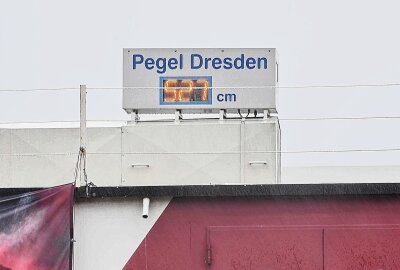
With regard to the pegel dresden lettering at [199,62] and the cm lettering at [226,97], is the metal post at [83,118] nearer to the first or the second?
the pegel dresden lettering at [199,62]

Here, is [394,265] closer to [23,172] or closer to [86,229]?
[86,229]

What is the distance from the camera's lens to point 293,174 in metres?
19.8

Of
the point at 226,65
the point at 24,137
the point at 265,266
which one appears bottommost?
the point at 265,266

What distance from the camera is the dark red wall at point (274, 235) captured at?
12953 millimetres

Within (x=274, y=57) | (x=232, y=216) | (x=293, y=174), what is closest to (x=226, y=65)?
(x=274, y=57)

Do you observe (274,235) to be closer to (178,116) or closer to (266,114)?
(266,114)

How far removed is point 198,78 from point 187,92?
0.28 m

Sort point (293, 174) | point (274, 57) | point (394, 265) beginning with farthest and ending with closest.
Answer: point (293, 174), point (274, 57), point (394, 265)

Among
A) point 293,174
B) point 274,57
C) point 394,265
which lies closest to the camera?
point 394,265

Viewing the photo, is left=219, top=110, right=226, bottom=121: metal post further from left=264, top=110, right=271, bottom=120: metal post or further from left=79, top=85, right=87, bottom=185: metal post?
left=79, top=85, right=87, bottom=185: metal post

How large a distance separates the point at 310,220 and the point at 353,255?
0.63 meters

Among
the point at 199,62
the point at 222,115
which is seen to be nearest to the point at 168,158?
the point at 222,115

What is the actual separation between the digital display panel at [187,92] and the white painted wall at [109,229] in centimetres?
460

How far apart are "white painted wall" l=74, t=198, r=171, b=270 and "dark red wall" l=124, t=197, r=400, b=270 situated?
0.11m
